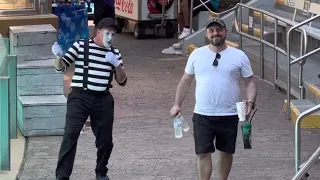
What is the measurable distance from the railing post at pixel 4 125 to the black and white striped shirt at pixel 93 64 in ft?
2.61

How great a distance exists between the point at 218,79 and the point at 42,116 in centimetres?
313

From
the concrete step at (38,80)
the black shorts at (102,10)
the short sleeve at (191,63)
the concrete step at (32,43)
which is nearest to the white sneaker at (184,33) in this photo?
the black shorts at (102,10)

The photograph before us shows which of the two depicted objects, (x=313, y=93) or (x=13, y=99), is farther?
(x=313, y=93)

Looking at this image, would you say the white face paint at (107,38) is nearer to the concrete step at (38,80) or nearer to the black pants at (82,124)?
the black pants at (82,124)

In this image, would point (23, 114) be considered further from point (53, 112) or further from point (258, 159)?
point (258, 159)

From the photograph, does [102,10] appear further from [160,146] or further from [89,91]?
[89,91]

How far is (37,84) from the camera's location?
9.30m

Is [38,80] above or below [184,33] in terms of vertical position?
above

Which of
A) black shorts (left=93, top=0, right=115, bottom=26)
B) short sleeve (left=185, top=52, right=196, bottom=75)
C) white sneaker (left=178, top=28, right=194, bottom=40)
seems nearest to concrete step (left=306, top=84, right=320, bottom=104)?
short sleeve (left=185, top=52, right=196, bottom=75)

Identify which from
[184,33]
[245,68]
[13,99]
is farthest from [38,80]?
[184,33]

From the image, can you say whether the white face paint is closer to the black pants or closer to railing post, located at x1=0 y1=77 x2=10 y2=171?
the black pants

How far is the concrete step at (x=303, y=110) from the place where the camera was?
800 centimetres

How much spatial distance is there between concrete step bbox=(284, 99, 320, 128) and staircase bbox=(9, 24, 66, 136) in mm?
2689

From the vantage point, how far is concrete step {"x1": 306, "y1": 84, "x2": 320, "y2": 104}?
9.18 m
